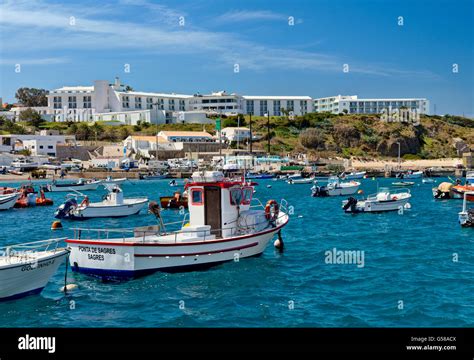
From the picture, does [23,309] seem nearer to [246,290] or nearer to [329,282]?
[246,290]

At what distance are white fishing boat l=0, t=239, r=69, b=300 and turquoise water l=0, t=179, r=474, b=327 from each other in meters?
0.34

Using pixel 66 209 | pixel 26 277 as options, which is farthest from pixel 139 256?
pixel 66 209

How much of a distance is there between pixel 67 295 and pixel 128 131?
420ft

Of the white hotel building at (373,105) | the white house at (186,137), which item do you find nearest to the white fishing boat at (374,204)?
the white house at (186,137)

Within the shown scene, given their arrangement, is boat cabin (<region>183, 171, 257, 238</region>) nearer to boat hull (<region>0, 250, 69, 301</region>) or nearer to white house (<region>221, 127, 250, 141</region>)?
boat hull (<region>0, 250, 69, 301</region>)

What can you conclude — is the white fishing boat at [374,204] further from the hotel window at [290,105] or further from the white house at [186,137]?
the hotel window at [290,105]

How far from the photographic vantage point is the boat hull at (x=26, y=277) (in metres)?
17.3

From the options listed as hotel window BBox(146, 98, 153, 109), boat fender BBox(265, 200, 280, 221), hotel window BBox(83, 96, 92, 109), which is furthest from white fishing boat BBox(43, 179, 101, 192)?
hotel window BBox(83, 96, 92, 109)

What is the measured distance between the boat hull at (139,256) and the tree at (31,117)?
141m

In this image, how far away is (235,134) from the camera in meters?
137

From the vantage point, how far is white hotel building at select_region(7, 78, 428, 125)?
159000 mm

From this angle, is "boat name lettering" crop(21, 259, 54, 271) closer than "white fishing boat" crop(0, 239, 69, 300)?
No

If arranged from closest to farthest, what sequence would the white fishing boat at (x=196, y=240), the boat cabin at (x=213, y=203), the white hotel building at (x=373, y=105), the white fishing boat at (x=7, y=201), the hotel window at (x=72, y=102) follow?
the white fishing boat at (x=196, y=240), the boat cabin at (x=213, y=203), the white fishing boat at (x=7, y=201), the hotel window at (x=72, y=102), the white hotel building at (x=373, y=105)

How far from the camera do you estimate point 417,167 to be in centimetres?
12575
